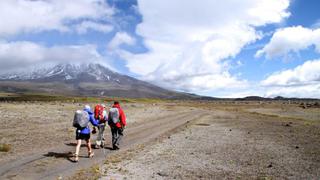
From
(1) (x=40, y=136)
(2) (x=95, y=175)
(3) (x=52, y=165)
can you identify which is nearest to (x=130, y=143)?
(1) (x=40, y=136)

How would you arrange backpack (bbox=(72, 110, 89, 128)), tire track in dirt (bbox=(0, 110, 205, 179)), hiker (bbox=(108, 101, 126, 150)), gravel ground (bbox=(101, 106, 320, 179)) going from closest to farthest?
tire track in dirt (bbox=(0, 110, 205, 179)), gravel ground (bbox=(101, 106, 320, 179)), backpack (bbox=(72, 110, 89, 128)), hiker (bbox=(108, 101, 126, 150))

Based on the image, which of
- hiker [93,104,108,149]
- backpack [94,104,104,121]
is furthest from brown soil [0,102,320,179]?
backpack [94,104,104,121]

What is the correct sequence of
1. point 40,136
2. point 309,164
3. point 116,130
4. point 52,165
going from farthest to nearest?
point 40,136, point 116,130, point 309,164, point 52,165

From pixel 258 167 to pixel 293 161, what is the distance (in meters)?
2.61

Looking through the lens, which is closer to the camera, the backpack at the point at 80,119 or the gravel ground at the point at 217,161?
the gravel ground at the point at 217,161

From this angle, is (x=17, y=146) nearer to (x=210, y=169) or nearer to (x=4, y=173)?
(x=4, y=173)

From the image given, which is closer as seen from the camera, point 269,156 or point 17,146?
point 269,156

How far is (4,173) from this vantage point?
524 inches

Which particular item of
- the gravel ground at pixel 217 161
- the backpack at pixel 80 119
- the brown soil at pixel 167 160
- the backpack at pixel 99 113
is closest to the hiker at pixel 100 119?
the backpack at pixel 99 113

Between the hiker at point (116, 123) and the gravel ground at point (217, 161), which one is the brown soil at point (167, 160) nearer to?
the gravel ground at point (217, 161)

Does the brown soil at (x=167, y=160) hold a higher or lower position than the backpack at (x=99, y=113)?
lower

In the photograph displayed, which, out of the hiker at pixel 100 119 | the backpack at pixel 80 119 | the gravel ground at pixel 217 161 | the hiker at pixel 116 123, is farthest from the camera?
the hiker at pixel 100 119

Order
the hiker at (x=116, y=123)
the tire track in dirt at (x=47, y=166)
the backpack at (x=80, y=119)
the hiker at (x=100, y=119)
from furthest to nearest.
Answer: the hiker at (x=100, y=119) < the hiker at (x=116, y=123) < the backpack at (x=80, y=119) < the tire track in dirt at (x=47, y=166)

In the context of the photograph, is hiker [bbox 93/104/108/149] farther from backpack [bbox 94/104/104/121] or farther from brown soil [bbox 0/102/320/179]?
brown soil [bbox 0/102/320/179]
